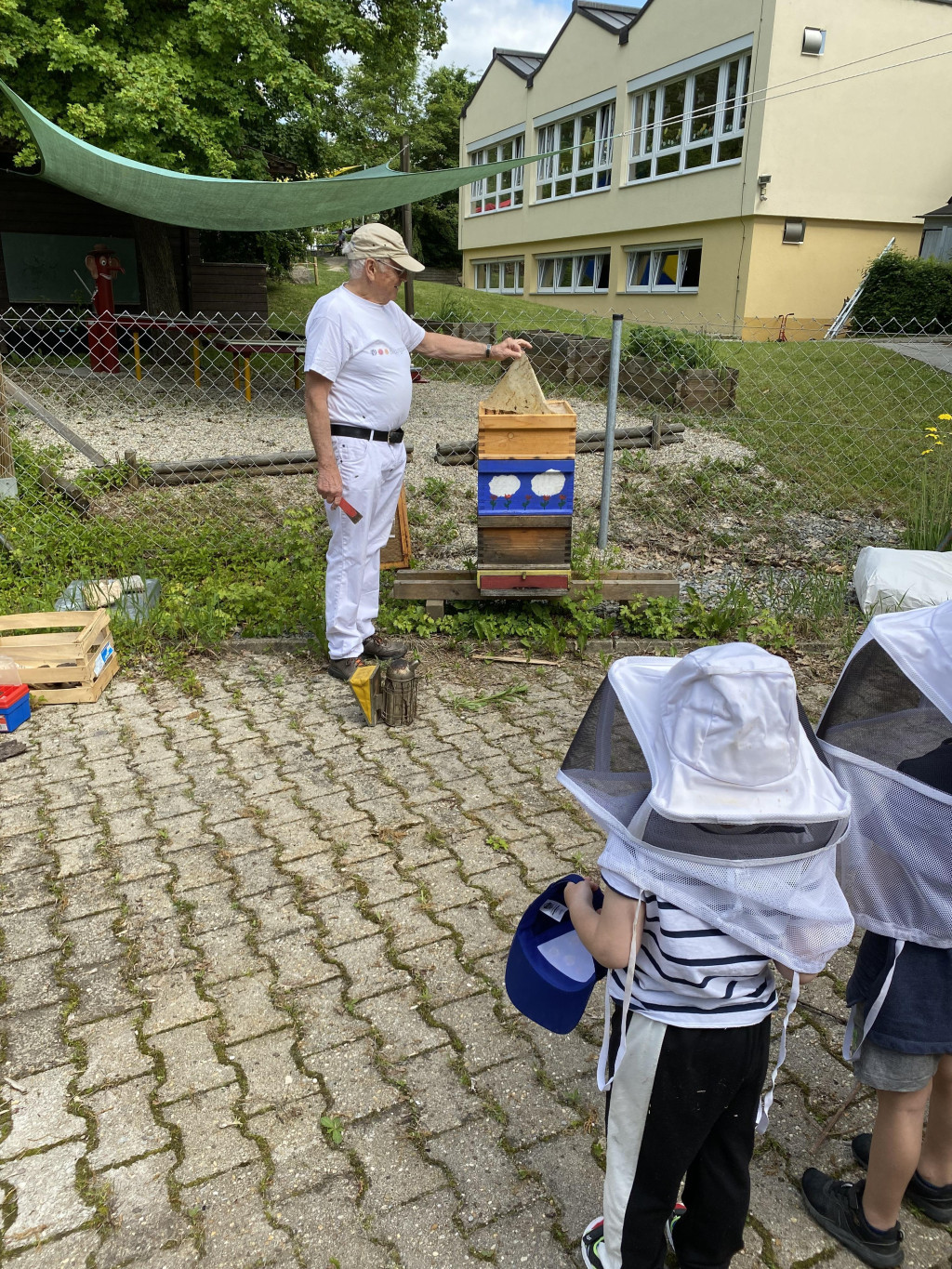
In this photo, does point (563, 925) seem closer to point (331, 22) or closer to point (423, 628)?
point (423, 628)

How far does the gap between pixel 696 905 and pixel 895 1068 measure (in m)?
0.65

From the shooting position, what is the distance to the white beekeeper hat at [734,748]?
1335mm

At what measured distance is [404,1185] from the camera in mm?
2098

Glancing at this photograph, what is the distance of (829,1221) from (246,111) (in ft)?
41.5

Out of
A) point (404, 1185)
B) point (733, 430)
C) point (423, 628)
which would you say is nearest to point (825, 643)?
point (423, 628)

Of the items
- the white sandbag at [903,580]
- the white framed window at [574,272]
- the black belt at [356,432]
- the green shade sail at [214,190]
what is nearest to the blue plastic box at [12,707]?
the black belt at [356,432]

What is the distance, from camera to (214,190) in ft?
25.3

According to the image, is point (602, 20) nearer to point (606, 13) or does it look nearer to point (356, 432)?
point (606, 13)

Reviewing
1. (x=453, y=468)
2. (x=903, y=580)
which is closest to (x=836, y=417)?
(x=453, y=468)

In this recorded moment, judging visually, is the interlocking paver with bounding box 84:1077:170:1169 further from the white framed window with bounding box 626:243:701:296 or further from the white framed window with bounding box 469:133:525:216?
the white framed window with bounding box 469:133:525:216

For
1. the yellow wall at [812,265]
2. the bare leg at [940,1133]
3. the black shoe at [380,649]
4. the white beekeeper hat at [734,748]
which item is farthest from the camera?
the yellow wall at [812,265]

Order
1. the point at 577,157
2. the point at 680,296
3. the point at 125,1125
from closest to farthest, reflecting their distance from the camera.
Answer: the point at 125,1125, the point at 680,296, the point at 577,157

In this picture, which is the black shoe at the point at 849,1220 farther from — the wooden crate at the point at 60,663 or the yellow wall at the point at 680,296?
the yellow wall at the point at 680,296

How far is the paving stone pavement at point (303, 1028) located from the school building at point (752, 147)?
1543cm
